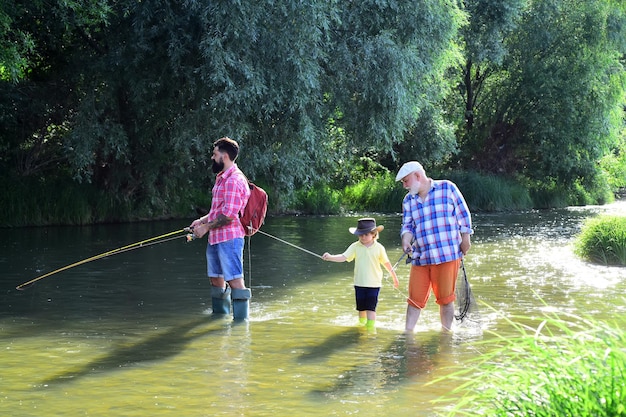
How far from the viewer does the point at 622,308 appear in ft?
36.9

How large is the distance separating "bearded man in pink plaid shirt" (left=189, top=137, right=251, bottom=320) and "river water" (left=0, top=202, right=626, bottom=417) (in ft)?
1.81

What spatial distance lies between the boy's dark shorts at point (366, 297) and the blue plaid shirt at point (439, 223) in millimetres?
1108

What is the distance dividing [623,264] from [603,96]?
Result: 20542 millimetres

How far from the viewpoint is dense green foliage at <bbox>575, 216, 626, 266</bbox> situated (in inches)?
632

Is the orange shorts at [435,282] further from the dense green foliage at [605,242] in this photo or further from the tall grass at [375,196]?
the tall grass at [375,196]

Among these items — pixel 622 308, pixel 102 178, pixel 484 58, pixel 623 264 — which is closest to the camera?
pixel 622 308

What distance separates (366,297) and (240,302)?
1381 millimetres

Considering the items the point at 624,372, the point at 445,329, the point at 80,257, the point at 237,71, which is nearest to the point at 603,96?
the point at 237,71

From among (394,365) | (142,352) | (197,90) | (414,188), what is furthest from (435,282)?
(197,90)

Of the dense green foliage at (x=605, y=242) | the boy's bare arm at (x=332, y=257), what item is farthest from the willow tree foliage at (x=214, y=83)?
the boy's bare arm at (x=332, y=257)

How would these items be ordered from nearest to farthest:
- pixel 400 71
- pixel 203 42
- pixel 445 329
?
pixel 445 329, pixel 203 42, pixel 400 71

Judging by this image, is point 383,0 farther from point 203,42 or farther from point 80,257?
point 80,257

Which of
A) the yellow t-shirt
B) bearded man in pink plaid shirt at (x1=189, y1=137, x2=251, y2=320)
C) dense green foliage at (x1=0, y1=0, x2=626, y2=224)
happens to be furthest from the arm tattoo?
dense green foliage at (x1=0, y1=0, x2=626, y2=224)

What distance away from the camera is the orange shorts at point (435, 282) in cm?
882
